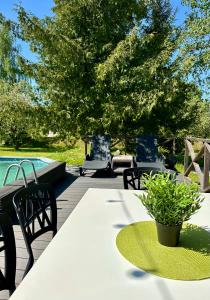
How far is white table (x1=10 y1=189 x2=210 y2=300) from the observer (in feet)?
4.05

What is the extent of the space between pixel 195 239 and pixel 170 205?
0.40 metres

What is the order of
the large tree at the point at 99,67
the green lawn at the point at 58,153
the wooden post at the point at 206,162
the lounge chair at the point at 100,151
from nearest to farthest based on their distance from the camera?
the wooden post at the point at 206,162, the lounge chair at the point at 100,151, the large tree at the point at 99,67, the green lawn at the point at 58,153

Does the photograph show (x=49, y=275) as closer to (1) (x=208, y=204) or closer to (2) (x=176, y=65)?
(1) (x=208, y=204)

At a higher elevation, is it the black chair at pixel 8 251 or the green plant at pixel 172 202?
the green plant at pixel 172 202

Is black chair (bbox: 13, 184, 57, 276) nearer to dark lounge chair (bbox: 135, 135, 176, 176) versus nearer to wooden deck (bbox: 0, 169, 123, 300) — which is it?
wooden deck (bbox: 0, 169, 123, 300)

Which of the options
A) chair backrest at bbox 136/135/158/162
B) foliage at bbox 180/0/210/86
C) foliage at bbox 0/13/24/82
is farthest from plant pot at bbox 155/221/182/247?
foliage at bbox 0/13/24/82

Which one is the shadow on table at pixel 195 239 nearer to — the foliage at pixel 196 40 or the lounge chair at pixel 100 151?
the lounge chair at pixel 100 151

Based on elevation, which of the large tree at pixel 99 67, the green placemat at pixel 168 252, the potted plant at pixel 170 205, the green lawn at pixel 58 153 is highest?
the large tree at pixel 99 67

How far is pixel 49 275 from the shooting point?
54.0 inches

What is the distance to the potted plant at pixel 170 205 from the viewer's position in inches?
65.9

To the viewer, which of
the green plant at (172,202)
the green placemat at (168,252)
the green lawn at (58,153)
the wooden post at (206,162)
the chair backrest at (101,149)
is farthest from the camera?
the green lawn at (58,153)

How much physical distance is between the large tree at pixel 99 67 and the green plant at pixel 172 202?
7.79m

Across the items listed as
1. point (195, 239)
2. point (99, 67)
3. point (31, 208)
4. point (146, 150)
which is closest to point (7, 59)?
point (99, 67)

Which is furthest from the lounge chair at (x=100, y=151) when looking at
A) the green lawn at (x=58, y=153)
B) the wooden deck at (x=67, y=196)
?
the green lawn at (x=58, y=153)
